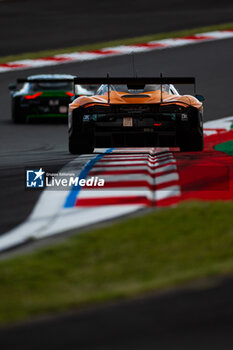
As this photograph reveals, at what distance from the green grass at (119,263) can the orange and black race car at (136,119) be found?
14.2ft

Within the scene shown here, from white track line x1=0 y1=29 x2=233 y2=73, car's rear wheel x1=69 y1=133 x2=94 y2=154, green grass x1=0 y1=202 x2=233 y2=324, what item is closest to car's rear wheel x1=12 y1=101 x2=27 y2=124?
white track line x1=0 y1=29 x2=233 y2=73

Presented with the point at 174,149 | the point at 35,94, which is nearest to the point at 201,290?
the point at 174,149

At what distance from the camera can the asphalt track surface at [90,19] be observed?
27359 millimetres

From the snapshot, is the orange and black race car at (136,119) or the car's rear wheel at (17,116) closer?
the orange and black race car at (136,119)

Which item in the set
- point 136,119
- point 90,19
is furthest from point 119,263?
point 90,19

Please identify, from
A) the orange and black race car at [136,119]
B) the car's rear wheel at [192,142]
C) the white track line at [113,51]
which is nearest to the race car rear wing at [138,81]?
the orange and black race car at [136,119]

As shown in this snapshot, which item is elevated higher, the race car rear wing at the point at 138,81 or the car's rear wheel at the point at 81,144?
the race car rear wing at the point at 138,81

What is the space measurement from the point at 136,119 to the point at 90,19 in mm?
18930

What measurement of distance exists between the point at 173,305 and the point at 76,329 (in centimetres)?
65

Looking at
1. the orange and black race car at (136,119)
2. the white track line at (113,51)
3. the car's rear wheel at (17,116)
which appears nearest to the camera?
Answer: the orange and black race car at (136,119)

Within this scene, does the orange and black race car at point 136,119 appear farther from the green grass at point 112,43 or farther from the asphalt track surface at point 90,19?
the asphalt track surface at point 90,19

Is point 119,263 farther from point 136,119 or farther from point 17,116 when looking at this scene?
point 17,116

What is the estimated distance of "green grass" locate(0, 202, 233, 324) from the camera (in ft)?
17.3

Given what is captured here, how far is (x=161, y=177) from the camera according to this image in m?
9.73
